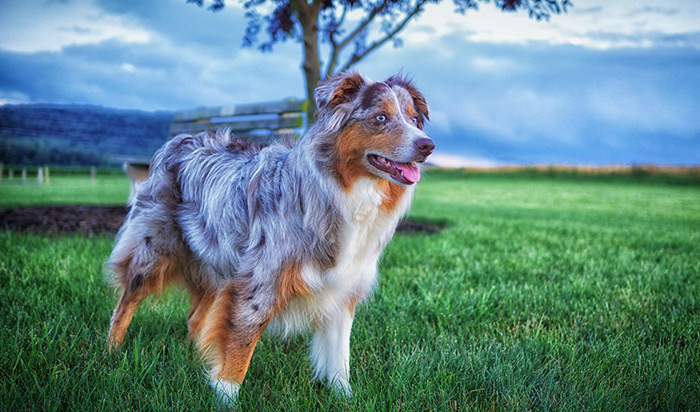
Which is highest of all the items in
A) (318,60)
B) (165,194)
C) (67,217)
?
(318,60)

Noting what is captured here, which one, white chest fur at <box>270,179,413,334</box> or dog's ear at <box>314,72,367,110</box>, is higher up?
dog's ear at <box>314,72,367,110</box>

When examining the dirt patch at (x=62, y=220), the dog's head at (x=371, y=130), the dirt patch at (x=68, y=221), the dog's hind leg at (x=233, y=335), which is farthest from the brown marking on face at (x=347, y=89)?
the dirt patch at (x=62, y=220)

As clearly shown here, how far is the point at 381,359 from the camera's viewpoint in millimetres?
2936

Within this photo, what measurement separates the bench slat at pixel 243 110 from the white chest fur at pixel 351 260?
5.54 meters

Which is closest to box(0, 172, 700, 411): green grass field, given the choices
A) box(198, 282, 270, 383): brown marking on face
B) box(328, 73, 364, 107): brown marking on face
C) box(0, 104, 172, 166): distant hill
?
box(198, 282, 270, 383): brown marking on face

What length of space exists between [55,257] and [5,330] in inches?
85.0

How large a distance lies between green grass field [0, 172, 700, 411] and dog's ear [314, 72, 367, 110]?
741 millimetres

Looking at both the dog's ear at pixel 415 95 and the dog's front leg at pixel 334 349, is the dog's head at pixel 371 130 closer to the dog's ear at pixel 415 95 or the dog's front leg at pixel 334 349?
the dog's ear at pixel 415 95

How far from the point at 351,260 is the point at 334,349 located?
638mm

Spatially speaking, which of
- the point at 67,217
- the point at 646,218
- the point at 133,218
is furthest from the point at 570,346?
the point at 646,218

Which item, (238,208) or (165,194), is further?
(165,194)

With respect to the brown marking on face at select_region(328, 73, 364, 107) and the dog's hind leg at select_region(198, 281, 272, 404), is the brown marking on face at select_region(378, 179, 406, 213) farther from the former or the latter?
the dog's hind leg at select_region(198, 281, 272, 404)

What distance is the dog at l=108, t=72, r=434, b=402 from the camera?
237 cm

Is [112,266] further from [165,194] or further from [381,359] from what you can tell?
[381,359]
